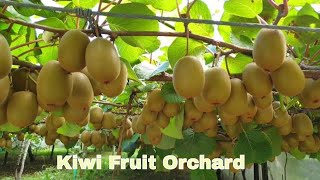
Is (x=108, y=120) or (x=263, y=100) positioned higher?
(x=263, y=100)

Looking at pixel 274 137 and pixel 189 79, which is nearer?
pixel 189 79

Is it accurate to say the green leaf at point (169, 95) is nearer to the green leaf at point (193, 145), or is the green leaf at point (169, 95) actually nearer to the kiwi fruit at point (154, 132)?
the kiwi fruit at point (154, 132)

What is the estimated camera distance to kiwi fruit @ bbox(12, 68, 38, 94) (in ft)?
3.19

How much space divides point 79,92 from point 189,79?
0.27 metres

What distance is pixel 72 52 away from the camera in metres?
0.81

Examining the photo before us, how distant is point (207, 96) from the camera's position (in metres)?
0.96

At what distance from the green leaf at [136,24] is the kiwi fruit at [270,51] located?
33 centimetres

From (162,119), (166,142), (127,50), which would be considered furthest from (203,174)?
(127,50)

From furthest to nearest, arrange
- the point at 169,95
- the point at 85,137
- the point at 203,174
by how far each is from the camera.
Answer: the point at 85,137, the point at 203,174, the point at 169,95

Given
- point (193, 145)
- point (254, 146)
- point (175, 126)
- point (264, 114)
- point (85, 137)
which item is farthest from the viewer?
point (85, 137)

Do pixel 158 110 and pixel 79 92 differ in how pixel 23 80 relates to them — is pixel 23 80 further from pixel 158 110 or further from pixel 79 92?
pixel 158 110

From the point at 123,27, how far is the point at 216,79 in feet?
1.09

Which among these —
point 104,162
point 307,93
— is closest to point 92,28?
point 307,93

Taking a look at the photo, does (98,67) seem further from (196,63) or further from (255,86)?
(255,86)
